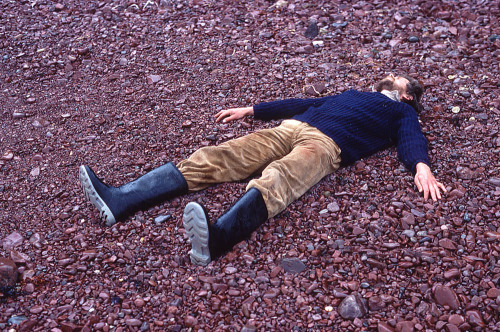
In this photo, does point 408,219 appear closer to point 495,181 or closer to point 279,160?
point 495,181

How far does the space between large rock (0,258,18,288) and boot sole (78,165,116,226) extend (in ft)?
2.71

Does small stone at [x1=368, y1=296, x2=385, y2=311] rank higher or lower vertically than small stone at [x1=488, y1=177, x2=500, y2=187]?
higher

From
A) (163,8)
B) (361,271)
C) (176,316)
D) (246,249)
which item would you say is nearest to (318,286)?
(361,271)

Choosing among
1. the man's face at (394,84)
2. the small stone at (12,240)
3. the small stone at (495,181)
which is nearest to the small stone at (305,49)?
the man's face at (394,84)

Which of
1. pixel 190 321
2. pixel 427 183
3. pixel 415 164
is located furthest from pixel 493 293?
pixel 190 321

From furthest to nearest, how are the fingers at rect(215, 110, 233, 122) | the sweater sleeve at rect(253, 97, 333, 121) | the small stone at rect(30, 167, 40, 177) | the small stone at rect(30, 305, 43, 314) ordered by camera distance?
the fingers at rect(215, 110, 233, 122), the sweater sleeve at rect(253, 97, 333, 121), the small stone at rect(30, 167, 40, 177), the small stone at rect(30, 305, 43, 314)

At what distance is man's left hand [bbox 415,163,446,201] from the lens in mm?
4532

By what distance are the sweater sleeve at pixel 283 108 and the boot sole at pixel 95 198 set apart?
227 centimetres

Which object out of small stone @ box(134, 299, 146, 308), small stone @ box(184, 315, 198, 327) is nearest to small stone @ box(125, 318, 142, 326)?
small stone @ box(134, 299, 146, 308)

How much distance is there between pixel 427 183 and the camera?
15.1 ft

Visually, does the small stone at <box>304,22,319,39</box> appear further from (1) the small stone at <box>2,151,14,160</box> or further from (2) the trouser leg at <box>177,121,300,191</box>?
(1) the small stone at <box>2,151,14,160</box>

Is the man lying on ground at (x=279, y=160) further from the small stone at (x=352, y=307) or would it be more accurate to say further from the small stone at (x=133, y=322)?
the small stone at (x=352, y=307)

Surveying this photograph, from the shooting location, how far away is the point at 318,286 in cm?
372

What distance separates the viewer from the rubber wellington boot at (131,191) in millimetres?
4344
